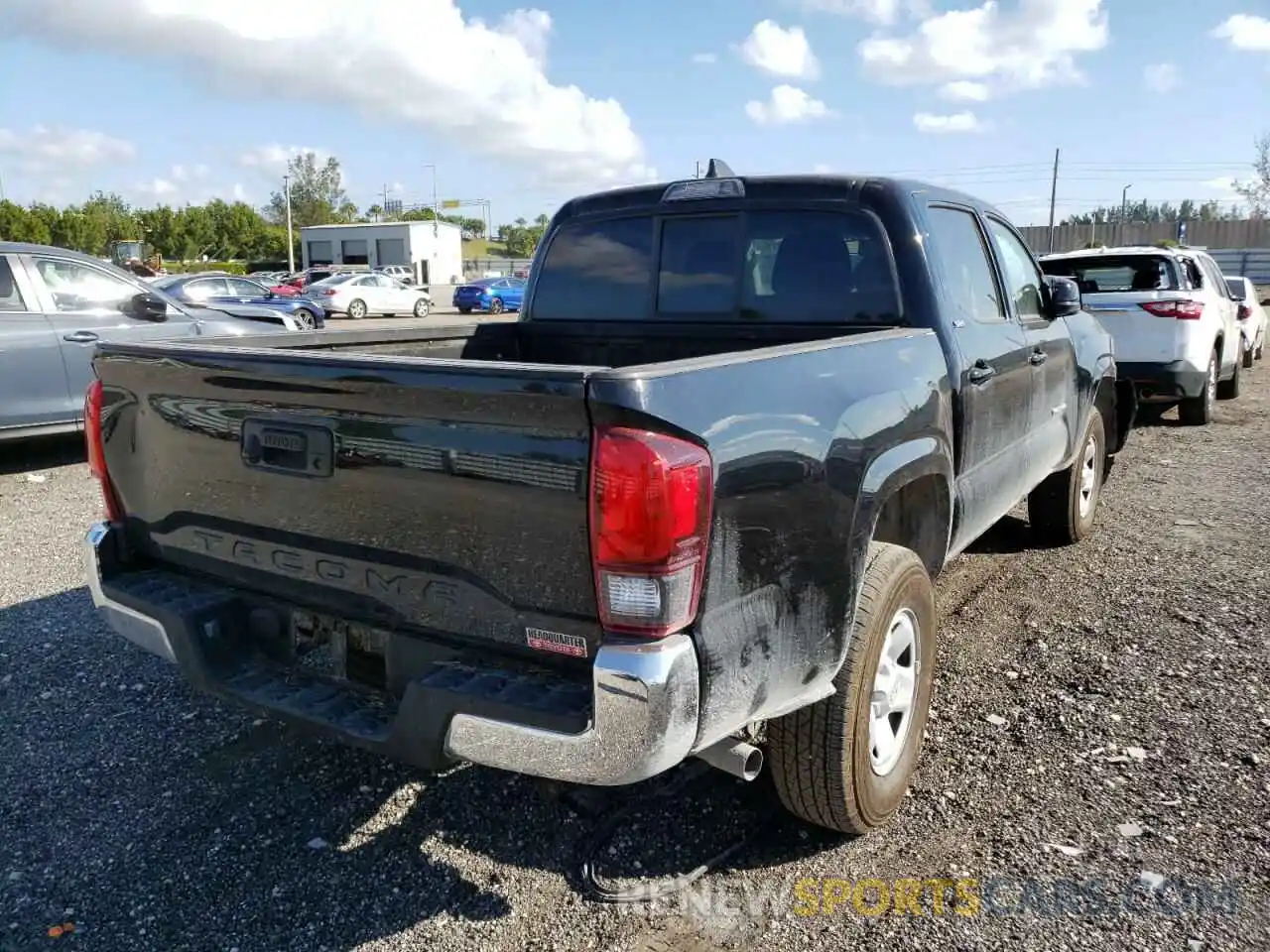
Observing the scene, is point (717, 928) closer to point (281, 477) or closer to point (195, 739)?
point (281, 477)

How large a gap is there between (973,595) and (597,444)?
3640 mm

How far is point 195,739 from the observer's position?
367 cm

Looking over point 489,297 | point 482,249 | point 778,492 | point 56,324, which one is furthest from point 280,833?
point 482,249

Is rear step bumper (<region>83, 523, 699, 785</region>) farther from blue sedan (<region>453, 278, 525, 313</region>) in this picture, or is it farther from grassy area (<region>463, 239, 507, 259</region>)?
grassy area (<region>463, 239, 507, 259</region>)

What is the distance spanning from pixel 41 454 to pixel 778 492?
858 cm

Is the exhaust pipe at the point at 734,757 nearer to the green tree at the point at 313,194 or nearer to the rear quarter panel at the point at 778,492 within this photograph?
the rear quarter panel at the point at 778,492

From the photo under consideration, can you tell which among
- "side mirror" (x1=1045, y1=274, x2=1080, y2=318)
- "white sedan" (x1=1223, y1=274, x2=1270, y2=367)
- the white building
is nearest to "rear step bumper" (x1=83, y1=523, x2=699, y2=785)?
"side mirror" (x1=1045, y1=274, x2=1080, y2=318)

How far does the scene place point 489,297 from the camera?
35781mm

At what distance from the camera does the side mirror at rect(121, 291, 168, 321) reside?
8.29 meters

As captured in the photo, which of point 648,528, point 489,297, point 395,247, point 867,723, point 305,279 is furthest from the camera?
point 395,247

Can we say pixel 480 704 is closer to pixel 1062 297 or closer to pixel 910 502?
pixel 910 502

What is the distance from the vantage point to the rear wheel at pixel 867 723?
2758 mm

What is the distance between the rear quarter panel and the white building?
69.6 meters

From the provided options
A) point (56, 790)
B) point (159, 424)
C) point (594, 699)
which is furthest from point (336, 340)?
point (594, 699)
